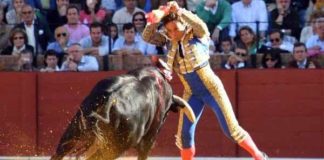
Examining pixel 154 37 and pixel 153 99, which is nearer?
pixel 153 99

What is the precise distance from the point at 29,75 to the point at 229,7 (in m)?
2.20

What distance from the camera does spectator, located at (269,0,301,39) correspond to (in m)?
10.8

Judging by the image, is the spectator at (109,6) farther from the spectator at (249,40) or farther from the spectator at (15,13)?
the spectator at (249,40)

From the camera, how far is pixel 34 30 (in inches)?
440

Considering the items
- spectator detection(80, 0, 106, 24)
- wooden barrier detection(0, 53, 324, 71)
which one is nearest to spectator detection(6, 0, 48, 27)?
spectator detection(80, 0, 106, 24)

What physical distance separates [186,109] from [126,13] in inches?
155

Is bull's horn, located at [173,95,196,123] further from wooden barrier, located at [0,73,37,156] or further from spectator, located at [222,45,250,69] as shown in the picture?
wooden barrier, located at [0,73,37,156]

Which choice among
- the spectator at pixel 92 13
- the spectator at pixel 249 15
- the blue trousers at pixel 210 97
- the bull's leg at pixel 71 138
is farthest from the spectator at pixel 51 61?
the bull's leg at pixel 71 138

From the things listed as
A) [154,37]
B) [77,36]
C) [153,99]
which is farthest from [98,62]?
[153,99]

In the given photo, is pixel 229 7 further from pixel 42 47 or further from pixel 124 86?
pixel 124 86

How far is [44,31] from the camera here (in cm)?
1130

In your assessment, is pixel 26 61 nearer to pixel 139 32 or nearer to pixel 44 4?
pixel 44 4

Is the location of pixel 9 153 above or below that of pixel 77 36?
below

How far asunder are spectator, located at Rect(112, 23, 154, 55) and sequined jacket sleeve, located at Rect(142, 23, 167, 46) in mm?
3093
